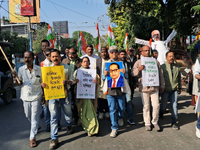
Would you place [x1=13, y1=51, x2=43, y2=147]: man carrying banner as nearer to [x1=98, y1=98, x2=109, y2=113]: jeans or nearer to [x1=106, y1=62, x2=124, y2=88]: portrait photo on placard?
[x1=106, y1=62, x2=124, y2=88]: portrait photo on placard

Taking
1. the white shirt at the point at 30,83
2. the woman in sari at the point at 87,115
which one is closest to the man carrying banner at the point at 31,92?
the white shirt at the point at 30,83

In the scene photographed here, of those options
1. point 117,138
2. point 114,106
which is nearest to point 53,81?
point 114,106

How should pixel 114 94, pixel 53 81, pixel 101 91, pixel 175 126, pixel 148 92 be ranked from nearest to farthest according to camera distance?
pixel 53 81 < pixel 114 94 < pixel 148 92 < pixel 175 126 < pixel 101 91

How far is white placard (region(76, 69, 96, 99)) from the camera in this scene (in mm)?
4496

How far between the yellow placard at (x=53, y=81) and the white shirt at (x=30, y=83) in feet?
0.77

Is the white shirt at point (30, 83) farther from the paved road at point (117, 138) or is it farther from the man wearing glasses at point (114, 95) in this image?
the man wearing glasses at point (114, 95)

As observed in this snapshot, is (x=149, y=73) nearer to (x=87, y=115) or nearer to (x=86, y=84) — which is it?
(x=86, y=84)

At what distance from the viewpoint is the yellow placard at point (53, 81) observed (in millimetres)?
3967

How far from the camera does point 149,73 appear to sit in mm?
4609

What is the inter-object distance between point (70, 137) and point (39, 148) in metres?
0.73

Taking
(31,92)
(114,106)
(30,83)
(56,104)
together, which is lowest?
(114,106)

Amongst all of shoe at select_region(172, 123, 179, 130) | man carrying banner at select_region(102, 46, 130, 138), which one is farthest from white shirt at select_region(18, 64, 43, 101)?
shoe at select_region(172, 123, 179, 130)

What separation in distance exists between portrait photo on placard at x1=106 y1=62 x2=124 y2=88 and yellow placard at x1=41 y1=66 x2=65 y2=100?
1.03m

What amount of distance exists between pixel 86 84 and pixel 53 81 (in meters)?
0.82
